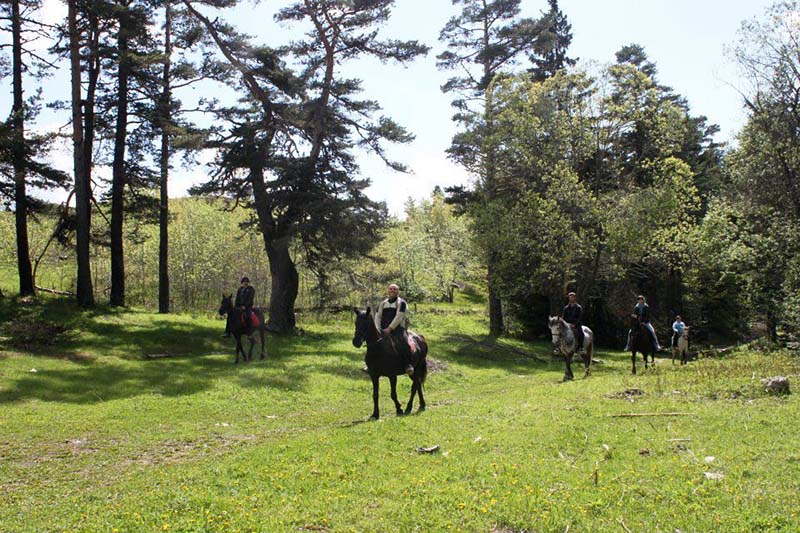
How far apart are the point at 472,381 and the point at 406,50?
56.6 feet

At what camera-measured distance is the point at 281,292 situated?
96.4 feet

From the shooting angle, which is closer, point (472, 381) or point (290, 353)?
point (472, 381)

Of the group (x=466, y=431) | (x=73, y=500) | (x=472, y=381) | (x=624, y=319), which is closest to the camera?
(x=73, y=500)

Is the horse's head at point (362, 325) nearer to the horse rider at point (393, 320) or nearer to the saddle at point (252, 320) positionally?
the horse rider at point (393, 320)

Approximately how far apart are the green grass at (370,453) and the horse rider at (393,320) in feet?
4.87

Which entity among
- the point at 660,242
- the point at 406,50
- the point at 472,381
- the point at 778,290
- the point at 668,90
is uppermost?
the point at 668,90

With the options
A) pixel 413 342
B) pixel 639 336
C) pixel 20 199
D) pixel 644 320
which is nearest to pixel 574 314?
pixel 639 336

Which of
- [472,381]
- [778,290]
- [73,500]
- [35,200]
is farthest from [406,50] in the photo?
[73,500]

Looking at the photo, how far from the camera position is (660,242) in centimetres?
3294

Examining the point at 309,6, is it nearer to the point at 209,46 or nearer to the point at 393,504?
the point at 209,46

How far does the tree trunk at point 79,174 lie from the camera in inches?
1003

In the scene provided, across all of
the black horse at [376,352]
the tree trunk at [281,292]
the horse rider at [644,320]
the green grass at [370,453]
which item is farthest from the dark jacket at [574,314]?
the tree trunk at [281,292]

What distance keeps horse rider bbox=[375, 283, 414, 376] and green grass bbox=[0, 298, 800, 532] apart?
1.48 meters

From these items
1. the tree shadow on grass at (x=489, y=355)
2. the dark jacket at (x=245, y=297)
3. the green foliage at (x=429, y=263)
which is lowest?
the tree shadow on grass at (x=489, y=355)
